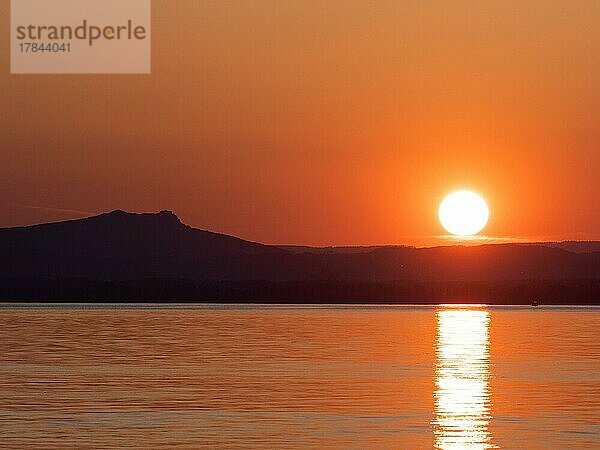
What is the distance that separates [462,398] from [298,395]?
519 centimetres

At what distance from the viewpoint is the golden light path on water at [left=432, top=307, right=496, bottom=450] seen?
35125 millimetres

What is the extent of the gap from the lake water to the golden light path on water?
0.06m

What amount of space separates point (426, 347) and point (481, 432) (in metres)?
42.8

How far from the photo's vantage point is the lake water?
35.5m

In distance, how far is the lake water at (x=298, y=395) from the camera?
116 feet

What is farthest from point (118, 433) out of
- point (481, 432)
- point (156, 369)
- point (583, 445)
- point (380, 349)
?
point (380, 349)

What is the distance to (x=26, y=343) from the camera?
259ft

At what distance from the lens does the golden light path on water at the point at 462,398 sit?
35125mm

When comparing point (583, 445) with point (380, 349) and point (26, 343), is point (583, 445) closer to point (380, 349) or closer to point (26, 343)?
point (380, 349)

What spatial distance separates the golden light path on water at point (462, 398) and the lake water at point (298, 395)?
0.18 ft

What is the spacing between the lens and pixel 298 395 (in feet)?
152

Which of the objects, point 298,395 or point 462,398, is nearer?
point 462,398

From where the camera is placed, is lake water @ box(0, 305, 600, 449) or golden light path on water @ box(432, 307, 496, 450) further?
lake water @ box(0, 305, 600, 449)

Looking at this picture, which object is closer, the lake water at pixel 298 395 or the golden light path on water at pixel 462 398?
the golden light path on water at pixel 462 398
